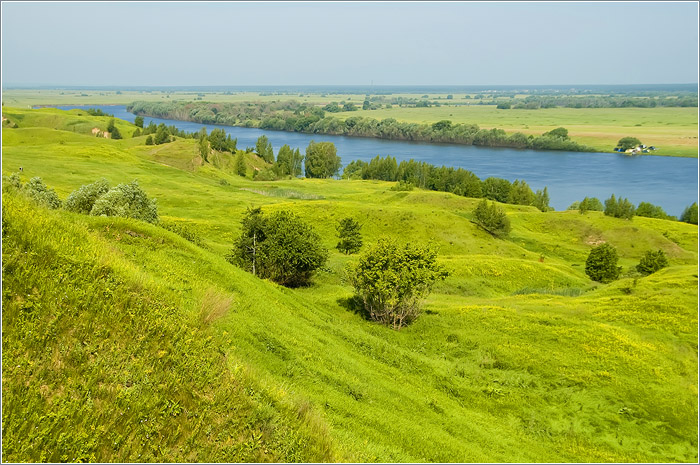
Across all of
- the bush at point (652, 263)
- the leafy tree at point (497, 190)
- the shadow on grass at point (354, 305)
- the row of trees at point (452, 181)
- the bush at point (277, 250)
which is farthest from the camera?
the leafy tree at point (497, 190)

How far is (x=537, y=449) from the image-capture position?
635 inches

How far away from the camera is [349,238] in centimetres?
5878

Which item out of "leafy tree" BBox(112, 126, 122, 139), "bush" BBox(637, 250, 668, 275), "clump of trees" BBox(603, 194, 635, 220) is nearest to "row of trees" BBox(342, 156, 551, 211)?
"clump of trees" BBox(603, 194, 635, 220)

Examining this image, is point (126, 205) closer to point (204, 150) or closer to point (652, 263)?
point (652, 263)

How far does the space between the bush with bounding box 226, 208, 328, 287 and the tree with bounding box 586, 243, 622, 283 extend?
40045mm

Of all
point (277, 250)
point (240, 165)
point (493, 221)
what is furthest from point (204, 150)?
point (277, 250)

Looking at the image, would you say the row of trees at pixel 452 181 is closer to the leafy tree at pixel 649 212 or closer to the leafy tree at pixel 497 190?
the leafy tree at pixel 497 190

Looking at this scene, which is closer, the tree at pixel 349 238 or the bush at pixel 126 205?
the bush at pixel 126 205

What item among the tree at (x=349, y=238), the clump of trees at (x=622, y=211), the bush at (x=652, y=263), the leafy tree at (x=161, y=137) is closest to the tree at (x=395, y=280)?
the tree at (x=349, y=238)

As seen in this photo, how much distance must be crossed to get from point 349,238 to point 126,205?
30.3 m

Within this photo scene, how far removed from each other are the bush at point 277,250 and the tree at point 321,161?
110 m

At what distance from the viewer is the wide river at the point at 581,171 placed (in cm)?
12006

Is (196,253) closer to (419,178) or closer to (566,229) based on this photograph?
(566,229)

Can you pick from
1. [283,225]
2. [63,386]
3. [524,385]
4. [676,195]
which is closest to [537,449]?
[524,385]
